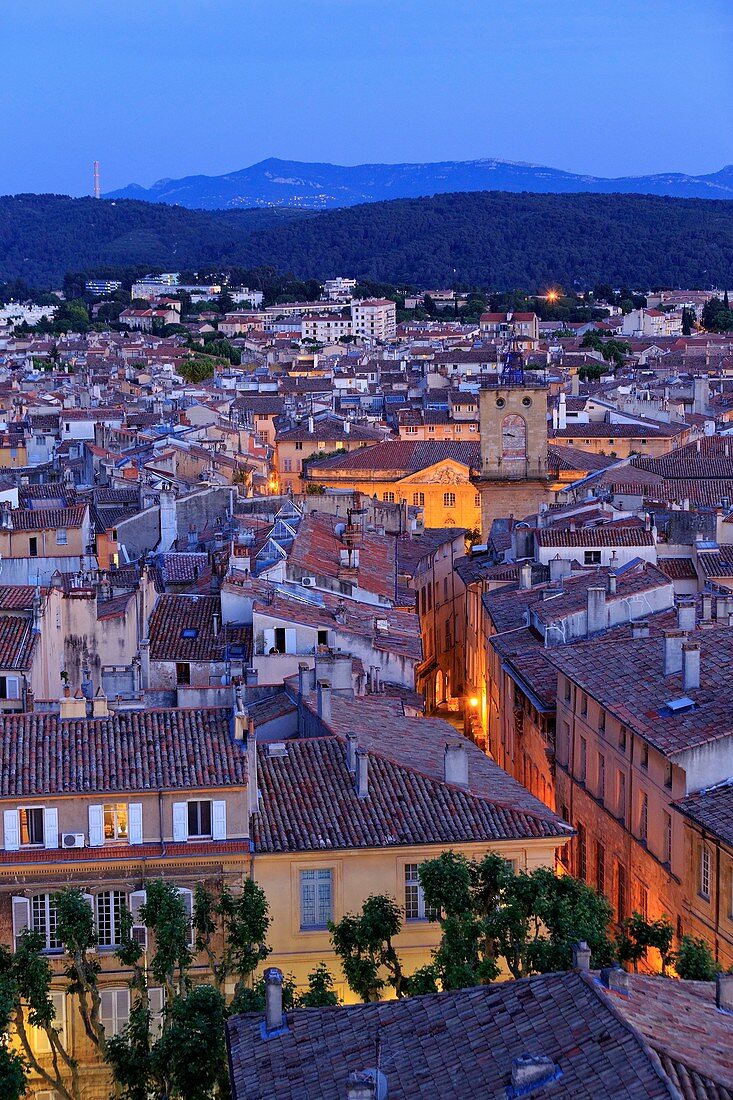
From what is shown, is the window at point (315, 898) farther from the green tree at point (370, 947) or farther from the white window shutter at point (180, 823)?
the white window shutter at point (180, 823)

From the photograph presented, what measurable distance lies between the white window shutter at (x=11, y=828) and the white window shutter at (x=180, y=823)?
2.15m

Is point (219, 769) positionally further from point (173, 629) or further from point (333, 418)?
point (333, 418)

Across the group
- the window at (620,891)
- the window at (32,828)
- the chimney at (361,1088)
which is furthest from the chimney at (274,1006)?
the window at (620,891)

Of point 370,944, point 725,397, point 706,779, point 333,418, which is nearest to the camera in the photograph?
point 370,944

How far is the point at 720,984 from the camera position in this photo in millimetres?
17547

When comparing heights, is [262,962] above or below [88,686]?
below

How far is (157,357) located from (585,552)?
12536 centimetres

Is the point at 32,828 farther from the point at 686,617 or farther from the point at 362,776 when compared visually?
the point at 686,617

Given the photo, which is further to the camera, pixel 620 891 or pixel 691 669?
pixel 620 891

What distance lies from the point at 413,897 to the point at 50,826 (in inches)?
205

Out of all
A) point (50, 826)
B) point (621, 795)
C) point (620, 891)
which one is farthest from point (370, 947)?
point (621, 795)

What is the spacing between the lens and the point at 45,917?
81.6 ft

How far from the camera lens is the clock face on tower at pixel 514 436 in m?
70.8

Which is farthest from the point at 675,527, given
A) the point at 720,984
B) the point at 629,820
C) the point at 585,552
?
the point at 720,984
